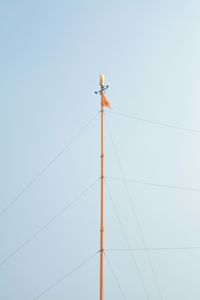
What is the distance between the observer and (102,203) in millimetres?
23297

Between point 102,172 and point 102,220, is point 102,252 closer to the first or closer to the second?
point 102,220

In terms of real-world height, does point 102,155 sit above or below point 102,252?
above

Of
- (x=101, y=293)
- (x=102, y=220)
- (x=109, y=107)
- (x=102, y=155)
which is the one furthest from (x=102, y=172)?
(x=101, y=293)

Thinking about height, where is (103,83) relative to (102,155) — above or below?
above

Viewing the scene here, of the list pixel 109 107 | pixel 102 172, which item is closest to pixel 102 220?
pixel 102 172

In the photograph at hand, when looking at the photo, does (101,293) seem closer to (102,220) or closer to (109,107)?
(102,220)

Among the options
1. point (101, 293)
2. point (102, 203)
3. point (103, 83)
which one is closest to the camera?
point (101, 293)

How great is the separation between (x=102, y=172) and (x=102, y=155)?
113cm

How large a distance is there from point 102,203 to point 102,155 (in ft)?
10.1

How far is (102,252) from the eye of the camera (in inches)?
879

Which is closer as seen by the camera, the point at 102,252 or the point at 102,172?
the point at 102,252

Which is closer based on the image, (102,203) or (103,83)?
(102,203)

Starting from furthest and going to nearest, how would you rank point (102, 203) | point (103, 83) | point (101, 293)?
1. point (103, 83)
2. point (102, 203)
3. point (101, 293)

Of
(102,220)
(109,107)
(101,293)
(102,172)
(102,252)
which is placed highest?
(109,107)
